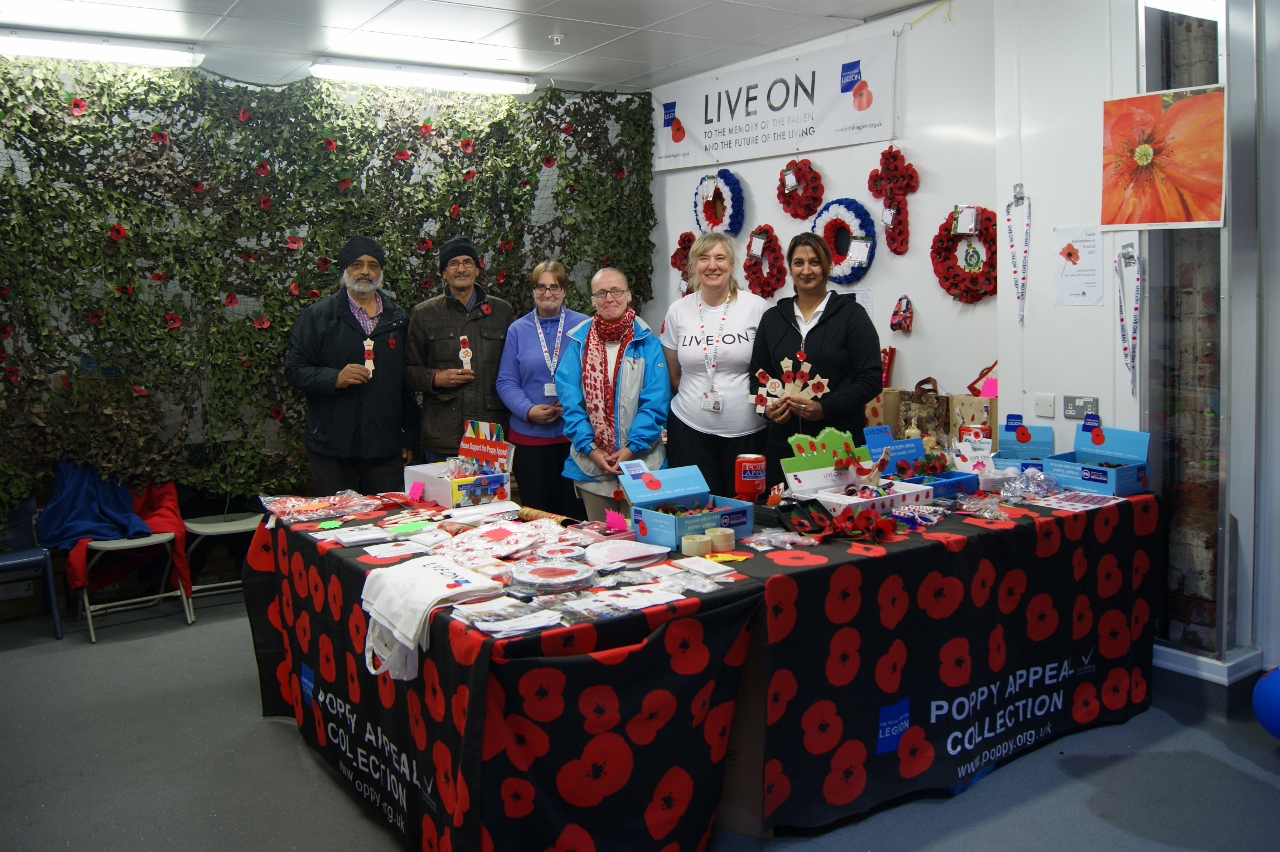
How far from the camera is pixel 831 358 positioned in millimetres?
3760

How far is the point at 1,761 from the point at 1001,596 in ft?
11.0

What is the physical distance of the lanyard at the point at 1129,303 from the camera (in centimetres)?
352

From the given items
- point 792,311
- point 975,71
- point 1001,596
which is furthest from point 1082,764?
point 975,71

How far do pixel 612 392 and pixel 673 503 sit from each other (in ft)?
4.14

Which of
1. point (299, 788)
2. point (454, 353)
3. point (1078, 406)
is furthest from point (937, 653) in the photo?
point (454, 353)

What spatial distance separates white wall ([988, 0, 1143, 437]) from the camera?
358cm

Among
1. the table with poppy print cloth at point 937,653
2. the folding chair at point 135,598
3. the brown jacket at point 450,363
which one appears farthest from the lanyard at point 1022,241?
the folding chair at point 135,598

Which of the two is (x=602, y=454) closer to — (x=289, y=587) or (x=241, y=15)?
(x=289, y=587)

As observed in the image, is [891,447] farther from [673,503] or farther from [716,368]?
[673,503]

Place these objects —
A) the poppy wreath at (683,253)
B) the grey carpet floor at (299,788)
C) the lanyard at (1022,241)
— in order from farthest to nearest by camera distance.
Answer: the poppy wreath at (683,253), the lanyard at (1022,241), the grey carpet floor at (299,788)

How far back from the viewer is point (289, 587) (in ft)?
10.6

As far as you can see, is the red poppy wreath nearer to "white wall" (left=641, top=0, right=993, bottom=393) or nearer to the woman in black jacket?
"white wall" (left=641, top=0, right=993, bottom=393)

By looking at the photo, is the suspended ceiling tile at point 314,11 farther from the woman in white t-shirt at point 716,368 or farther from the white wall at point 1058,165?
the white wall at point 1058,165

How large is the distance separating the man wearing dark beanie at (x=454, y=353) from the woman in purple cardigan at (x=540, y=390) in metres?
0.29
